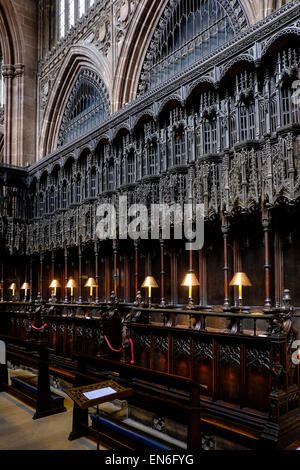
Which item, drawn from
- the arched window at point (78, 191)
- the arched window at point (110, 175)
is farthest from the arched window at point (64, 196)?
the arched window at point (110, 175)

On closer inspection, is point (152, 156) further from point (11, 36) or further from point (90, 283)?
point (11, 36)

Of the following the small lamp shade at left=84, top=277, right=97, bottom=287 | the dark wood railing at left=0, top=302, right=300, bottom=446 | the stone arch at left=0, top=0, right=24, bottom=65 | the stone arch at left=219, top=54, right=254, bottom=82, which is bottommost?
the dark wood railing at left=0, top=302, right=300, bottom=446

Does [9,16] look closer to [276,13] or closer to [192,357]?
[276,13]

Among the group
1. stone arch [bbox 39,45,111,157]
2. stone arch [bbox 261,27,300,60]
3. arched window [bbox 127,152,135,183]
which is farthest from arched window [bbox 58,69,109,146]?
stone arch [bbox 261,27,300,60]

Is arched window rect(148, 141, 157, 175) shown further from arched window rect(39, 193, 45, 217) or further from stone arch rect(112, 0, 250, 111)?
arched window rect(39, 193, 45, 217)

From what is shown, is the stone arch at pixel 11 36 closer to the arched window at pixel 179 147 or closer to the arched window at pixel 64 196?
the arched window at pixel 64 196

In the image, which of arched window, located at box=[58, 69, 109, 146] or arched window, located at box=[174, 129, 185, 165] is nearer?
arched window, located at box=[174, 129, 185, 165]

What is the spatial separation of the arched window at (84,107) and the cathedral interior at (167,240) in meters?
0.10

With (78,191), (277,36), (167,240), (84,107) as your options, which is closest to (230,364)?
(167,240)

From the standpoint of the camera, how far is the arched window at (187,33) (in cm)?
1019

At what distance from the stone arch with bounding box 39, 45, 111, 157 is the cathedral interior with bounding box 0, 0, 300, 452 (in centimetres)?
11

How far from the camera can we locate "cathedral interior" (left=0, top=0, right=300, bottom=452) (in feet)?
14.4

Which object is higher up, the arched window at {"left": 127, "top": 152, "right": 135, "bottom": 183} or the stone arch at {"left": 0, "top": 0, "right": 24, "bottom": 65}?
the stone arch at {"left": 0, "top": 0, "right": 24, "bottom": 65}
